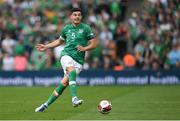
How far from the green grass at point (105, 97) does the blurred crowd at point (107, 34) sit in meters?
1.96

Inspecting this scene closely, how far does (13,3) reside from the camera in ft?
98.7

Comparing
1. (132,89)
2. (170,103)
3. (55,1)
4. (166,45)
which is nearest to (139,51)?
(166,45)

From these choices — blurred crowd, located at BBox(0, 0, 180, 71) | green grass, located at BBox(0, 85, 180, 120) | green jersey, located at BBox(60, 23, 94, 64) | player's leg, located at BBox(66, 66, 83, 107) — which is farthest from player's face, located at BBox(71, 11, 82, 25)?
blurred crowd, located at BBox(0, 0, 180, 71)

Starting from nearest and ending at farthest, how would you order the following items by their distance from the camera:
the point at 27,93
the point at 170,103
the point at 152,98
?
the point at 170,103 < the point at 152,98 < the point at 27,93

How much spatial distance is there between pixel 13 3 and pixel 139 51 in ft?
24.4

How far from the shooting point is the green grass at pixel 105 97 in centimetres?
1392

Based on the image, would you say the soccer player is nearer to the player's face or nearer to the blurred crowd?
the player's face

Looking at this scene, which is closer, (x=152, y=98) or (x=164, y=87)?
(x=152, y=98)

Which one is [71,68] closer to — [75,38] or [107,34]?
[75,38]

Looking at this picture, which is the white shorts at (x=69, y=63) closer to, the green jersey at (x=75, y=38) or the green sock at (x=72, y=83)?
Result: the green jersey at (x=75, y=38)

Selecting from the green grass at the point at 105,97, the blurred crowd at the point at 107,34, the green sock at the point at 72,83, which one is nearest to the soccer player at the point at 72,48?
the green sock at the point at 72,83

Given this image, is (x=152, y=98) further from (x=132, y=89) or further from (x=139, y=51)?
(x=139, y=51)

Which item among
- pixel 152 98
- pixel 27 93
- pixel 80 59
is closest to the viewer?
pixel 80 59

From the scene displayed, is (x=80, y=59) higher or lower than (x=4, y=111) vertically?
higher
